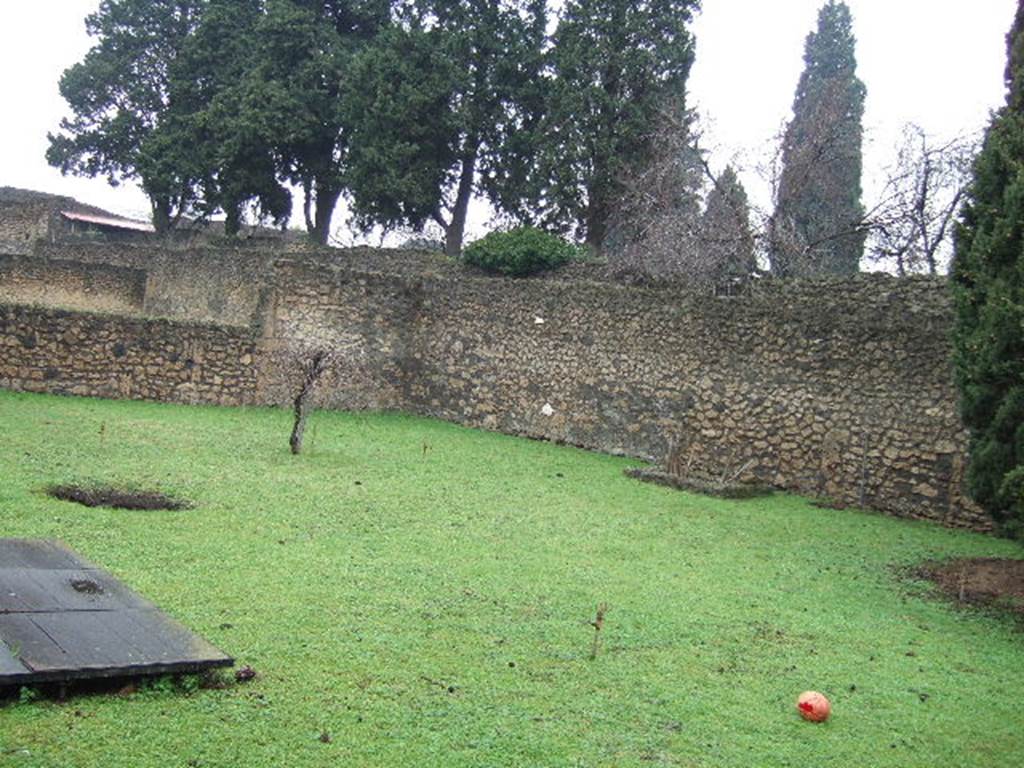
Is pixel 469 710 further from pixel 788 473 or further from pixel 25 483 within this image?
pixel 788 473

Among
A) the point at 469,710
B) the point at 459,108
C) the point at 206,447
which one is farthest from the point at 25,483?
the point at 459,108

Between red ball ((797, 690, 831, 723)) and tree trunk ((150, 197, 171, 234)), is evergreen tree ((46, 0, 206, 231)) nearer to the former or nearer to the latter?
tree trunk ((150, 197, 171, 234))

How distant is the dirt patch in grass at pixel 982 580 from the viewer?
7.59 m

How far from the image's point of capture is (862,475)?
39.1ft

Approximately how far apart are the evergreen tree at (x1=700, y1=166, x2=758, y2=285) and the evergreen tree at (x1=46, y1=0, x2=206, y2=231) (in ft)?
78.3

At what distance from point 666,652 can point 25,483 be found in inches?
216

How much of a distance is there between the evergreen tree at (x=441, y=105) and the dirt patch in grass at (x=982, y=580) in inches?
783

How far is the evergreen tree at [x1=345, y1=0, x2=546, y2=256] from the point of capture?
27172 millimetres

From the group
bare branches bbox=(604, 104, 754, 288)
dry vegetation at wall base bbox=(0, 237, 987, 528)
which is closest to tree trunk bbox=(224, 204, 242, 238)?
bare branches bbox=(604, 104, 754, 288)

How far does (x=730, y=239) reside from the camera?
60.4ft

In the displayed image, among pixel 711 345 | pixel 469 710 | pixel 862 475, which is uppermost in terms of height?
pixel 711 345

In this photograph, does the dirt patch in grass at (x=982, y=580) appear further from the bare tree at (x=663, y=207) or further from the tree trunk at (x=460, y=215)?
the tree trunk at (x=460, y=215)

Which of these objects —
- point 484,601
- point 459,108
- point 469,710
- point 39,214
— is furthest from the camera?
point 39,214

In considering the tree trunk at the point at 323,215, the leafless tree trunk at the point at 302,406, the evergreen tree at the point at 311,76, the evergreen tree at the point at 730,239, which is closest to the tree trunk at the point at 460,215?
the evergreen tree at the point at 311,76
